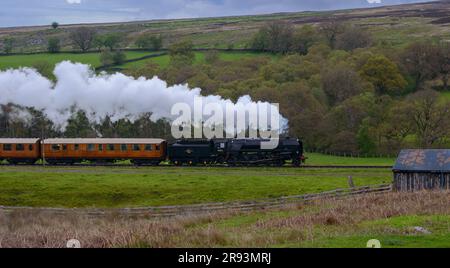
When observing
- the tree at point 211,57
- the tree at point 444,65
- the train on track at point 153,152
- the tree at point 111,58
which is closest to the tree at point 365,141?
the train on track at point 153,152

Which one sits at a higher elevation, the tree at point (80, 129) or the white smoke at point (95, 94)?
the white smoke at point (95, 94)

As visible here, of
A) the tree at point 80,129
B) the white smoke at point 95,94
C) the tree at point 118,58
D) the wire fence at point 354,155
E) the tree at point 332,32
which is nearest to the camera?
the white smoke at point 95,94

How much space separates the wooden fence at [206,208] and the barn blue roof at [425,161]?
1.94 meters

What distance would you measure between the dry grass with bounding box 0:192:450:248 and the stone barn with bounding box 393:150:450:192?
5239mm

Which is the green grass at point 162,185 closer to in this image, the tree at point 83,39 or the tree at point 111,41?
the tree at point 111,41

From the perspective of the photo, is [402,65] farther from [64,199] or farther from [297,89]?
[64,199]

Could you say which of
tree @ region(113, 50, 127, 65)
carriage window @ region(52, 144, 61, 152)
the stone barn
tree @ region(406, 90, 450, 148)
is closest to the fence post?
the stone barn

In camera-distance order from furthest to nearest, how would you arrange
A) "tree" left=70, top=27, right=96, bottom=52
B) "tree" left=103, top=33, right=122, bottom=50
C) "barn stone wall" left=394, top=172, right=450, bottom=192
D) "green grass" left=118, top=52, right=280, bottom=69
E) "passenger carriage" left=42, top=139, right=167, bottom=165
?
"tree" left=70, top=27, right=96, bottom=52 < "tree" left=103, top=33, right=122, bottom=50 < "green grass" left=118, top=52, right=280, bottom=69 < "passenger carriage" left=42, top=139, right=167, bottom=165 < "barn stone wall" left=394, top=172, right=450, bottom=192

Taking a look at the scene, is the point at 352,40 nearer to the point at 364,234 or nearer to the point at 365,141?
the point at 365,141

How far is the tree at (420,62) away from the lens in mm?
101375

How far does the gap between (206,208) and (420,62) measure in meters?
76.8

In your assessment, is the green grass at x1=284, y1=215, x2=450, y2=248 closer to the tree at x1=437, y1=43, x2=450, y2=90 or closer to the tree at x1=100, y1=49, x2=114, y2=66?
the tree at x1=437, y1=43, x2=450, y2=90

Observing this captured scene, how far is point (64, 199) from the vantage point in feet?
134

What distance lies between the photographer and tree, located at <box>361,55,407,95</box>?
92750mm
